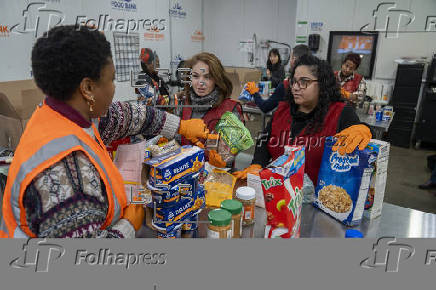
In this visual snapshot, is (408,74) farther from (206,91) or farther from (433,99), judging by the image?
(206,91)

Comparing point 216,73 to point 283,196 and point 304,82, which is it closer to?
point 304,82

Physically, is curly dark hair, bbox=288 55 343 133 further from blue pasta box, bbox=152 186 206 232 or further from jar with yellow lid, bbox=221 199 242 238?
blue pasta box, bbox=152 186 206 232

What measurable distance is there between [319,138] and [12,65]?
179 inches

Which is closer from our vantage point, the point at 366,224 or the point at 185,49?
the point at 366,224

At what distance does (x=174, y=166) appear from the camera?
948 millimetres

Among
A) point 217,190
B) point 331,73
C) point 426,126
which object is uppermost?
point 331,73

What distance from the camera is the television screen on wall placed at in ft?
19.5

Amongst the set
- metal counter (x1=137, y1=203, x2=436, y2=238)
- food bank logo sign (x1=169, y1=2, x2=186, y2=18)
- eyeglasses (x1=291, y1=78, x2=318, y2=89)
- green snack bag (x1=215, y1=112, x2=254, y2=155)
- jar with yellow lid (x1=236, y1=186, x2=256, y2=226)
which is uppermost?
food bank logo sign (x1=169, y1=2, x2=186, y2=18)

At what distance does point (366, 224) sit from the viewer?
129cm

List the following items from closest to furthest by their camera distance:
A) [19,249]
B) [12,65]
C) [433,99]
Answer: [19,249]
[12,65]
[433,99]

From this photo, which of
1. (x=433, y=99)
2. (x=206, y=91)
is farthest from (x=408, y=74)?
(x=206, y=91)

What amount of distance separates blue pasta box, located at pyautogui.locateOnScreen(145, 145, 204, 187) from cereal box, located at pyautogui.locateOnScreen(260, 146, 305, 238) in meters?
0.27

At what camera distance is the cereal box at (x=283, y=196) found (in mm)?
1074

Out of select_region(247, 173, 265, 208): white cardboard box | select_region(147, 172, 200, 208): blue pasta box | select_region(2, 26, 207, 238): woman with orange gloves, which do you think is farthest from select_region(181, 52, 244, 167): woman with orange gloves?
select_region(2, 26, 207, 238): woman with orange gloves
